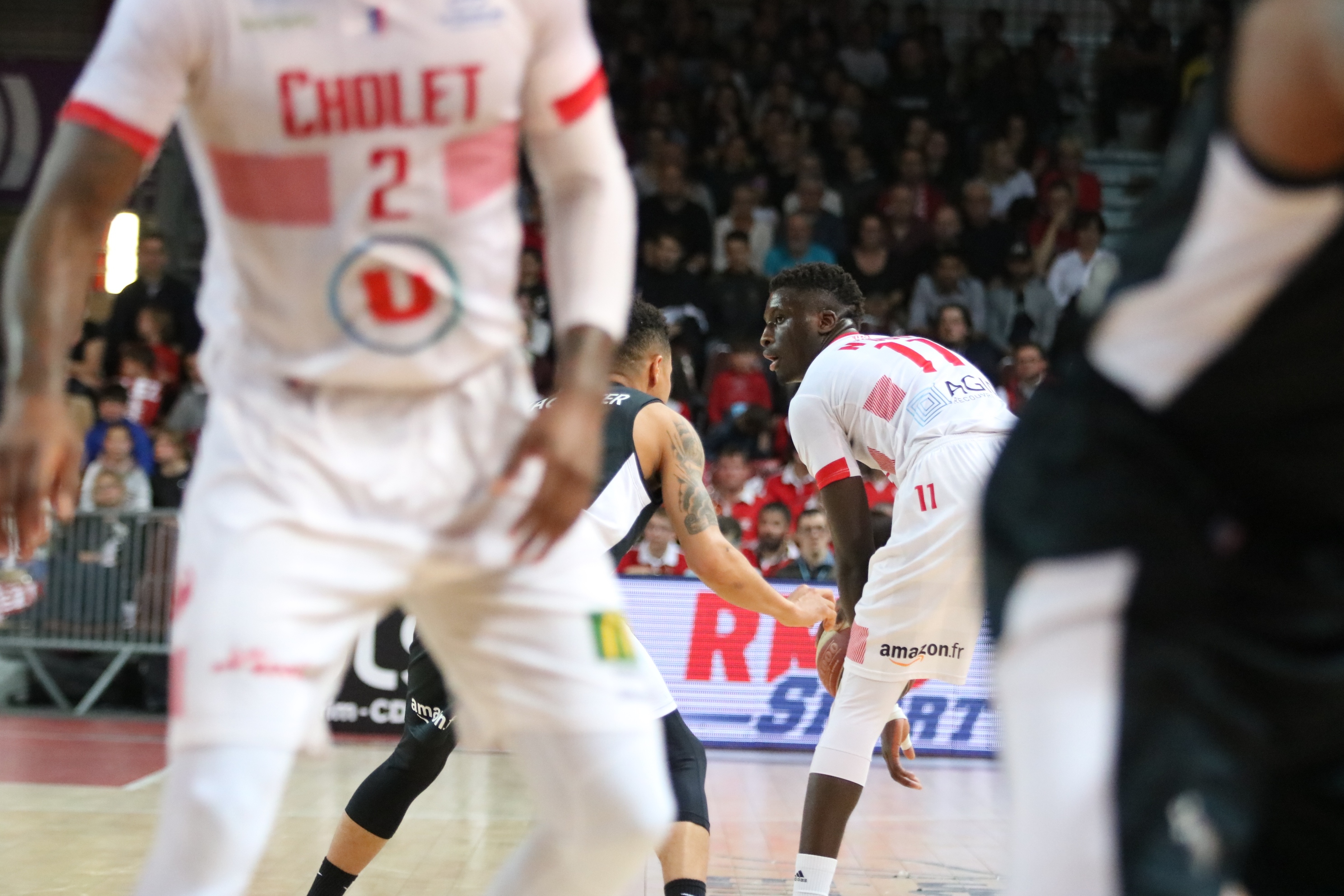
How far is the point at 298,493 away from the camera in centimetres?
225

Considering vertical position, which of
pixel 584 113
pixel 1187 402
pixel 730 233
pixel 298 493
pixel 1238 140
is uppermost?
pixel 730 233

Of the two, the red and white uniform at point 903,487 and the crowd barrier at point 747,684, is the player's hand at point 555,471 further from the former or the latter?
the crowd barrier at point 747,684

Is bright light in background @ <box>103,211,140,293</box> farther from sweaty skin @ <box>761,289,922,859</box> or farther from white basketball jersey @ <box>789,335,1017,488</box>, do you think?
white basketball jersey @ <box>789,335,1017,488</box>

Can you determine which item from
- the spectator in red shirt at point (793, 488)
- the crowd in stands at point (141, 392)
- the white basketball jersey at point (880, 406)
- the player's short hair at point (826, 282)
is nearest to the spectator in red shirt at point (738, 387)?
the spectator in red shirt at point (793, 488)

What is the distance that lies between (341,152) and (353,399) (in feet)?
1.28

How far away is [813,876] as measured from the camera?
4.81 m

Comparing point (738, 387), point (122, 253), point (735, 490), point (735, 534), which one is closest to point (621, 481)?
point (735, 534)

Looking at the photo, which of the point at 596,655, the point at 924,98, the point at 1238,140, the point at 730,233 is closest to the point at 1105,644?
the point at 1238,140

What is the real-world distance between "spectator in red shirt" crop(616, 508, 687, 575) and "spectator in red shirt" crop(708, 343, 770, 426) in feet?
6.43

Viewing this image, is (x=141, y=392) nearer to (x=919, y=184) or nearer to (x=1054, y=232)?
(x=919, y=184)

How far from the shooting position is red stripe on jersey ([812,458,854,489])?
5.09m

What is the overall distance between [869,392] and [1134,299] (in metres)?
3.49

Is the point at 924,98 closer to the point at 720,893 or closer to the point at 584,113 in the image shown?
the point at 720,893

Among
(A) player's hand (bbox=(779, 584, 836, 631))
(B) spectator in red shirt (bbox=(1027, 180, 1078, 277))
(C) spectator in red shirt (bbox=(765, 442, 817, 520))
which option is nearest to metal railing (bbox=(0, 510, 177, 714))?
(C) spectator in red shirt (bbox=(765, 442, 817, 520))
